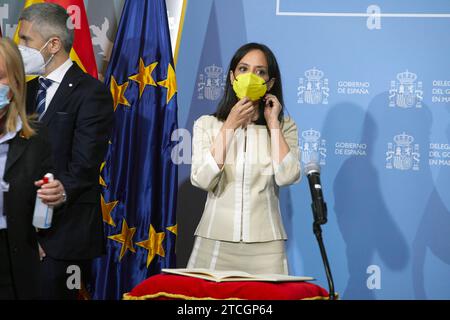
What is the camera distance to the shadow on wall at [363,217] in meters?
5.10

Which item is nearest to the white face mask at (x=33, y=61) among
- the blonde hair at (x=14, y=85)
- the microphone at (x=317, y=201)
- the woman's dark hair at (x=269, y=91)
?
the woman's dark hair at (x=269, y=91)

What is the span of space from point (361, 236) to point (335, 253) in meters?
0.21

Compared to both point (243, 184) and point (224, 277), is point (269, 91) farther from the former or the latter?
point (224, 277)

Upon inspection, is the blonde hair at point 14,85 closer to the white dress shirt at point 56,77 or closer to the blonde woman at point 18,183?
the blonde woman at point 18,183

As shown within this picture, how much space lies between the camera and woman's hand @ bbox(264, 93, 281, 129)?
13.2ft

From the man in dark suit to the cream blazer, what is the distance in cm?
55

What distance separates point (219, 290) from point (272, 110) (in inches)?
61.0

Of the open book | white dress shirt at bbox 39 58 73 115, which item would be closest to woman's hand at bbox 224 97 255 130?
white dress shirt at bbox 39 58 73 115

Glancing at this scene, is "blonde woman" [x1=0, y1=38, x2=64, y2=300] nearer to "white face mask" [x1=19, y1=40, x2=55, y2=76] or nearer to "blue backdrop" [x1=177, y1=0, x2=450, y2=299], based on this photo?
"white face mask" [x1=19, y1=40, x2=55, y2=76]

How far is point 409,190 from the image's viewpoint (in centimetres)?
506

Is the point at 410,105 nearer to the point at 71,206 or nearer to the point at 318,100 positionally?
the point at 318,100

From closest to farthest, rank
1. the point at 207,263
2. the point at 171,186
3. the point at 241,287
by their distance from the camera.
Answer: the point at 241,287
the point at 207,263
the point at 171,186

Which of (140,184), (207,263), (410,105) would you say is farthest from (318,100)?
(207,263)

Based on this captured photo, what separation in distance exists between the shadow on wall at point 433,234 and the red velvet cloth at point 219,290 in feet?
7.95
